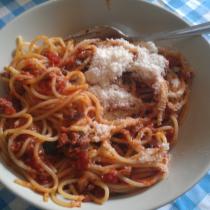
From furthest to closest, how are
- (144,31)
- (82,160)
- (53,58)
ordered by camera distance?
(144,31), (53,58), (82,160)

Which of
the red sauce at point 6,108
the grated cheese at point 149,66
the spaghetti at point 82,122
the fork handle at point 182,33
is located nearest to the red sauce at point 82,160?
the spaghetti at point 82,122

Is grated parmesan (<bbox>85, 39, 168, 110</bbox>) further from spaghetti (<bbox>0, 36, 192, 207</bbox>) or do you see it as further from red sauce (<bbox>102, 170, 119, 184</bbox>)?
red sauce (<bbox>102, 170, 119, 184</bbox>)

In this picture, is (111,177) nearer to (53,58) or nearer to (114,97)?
(114,97)

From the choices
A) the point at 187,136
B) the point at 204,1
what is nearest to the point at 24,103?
the point at 187,136

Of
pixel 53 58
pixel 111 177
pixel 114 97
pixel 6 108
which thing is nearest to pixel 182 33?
pixel 114 97

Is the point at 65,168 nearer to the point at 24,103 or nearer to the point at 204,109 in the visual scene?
the point at 24,103
